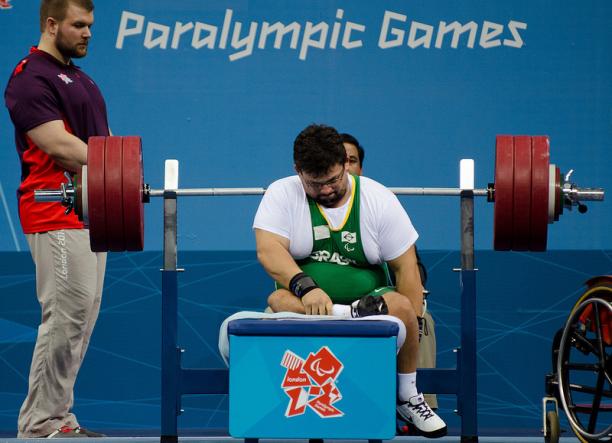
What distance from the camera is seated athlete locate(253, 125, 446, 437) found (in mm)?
3404

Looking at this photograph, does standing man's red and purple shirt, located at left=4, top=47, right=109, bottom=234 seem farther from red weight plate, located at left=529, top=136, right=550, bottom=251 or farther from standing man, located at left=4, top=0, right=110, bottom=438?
red weight plate, located at left=529, top=136, right=550, bottom=251

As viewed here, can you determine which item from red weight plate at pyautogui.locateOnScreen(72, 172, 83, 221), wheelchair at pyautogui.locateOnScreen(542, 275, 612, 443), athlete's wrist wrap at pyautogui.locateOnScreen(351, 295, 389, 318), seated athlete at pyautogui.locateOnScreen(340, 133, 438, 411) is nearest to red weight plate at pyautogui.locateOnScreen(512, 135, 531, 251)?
wheelchair at pyautogui.locateOnScreen(542, 275, 612, 443)

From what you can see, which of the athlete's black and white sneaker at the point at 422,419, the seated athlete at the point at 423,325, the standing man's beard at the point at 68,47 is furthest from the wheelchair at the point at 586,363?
the standing man's beard at the point at 68,47

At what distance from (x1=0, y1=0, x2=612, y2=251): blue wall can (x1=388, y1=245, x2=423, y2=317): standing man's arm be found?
1.57m

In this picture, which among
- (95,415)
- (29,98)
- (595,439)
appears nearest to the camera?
(595,439)

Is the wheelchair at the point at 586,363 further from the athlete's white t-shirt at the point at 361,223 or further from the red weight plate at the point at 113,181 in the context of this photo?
the red weight plate at the point at 113,181

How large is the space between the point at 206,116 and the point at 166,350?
176 centimetres

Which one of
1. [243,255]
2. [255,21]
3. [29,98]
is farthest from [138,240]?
[255,21]

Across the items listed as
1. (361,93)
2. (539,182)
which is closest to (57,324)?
(539,182)

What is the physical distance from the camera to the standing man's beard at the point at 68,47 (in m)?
4.07

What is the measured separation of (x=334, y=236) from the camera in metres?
3.51

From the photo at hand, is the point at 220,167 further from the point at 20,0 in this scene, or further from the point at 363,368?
the point at 363,368

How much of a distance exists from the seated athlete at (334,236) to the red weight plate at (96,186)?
0.49 meters

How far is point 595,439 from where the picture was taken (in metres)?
3.29
